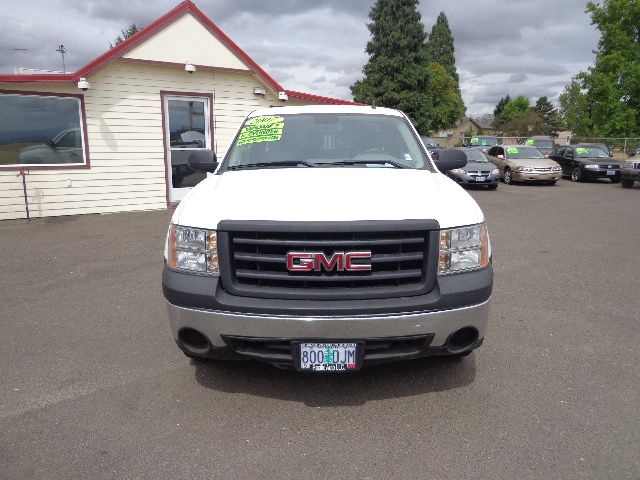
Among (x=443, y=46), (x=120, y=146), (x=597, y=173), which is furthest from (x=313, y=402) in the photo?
(x=443, y=46)

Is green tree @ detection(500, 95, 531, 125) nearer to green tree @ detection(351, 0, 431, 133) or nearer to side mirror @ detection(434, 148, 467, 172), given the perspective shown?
green tree @ detection(351, 0, 431, 133)

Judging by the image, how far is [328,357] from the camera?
9.04 ft

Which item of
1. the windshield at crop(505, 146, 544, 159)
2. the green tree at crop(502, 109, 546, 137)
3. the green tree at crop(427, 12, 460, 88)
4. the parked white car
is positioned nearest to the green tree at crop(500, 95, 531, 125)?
the green tree at crop(502, 109, 546, 137)

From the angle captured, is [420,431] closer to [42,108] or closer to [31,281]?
[31,281]

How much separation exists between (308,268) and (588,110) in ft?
167

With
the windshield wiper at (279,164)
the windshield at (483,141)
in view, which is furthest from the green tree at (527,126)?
the windshield wiper at (279,164)

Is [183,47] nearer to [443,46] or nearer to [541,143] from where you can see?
[541,143]

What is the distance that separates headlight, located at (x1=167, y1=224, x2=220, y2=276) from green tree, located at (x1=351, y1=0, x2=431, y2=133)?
3934 centimetres

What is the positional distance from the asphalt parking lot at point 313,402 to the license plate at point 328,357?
0.37 metres

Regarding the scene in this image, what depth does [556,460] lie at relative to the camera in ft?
8.32

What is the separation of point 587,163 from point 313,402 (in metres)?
20.2

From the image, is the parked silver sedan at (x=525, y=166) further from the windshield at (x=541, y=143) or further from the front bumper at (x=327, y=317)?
the front bumper at (x=327, y=317)

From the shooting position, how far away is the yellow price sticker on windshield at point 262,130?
4.29 meters

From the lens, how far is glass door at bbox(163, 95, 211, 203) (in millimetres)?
10820
